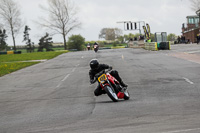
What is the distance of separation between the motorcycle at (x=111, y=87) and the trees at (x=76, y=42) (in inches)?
3373

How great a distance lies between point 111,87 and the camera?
1069 cm

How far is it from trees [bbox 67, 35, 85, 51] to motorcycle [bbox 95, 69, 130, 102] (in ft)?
281

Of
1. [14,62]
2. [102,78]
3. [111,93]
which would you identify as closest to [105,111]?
[111,93]

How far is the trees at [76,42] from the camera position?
317 ft

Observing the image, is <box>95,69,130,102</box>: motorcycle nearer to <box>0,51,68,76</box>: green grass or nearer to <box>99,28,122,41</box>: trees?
<box>0,51,68,76</box>: green grass

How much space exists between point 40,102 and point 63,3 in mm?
83089

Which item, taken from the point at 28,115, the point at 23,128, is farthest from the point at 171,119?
the point at 28,115

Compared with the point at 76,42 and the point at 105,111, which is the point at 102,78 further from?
the point at 76,42

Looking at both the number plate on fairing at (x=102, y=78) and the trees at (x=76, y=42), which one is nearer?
the number plate on fairing at (x=102, y=78)

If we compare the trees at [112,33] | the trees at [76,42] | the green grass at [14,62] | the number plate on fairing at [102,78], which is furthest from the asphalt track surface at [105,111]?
the trees at [112,33]

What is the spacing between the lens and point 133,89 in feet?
44.2

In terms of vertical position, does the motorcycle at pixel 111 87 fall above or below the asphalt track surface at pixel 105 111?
above

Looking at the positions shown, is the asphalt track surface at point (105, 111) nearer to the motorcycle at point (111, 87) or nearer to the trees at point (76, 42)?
the motorcycle at point (111, 87)

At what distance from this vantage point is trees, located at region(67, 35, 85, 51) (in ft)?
317
